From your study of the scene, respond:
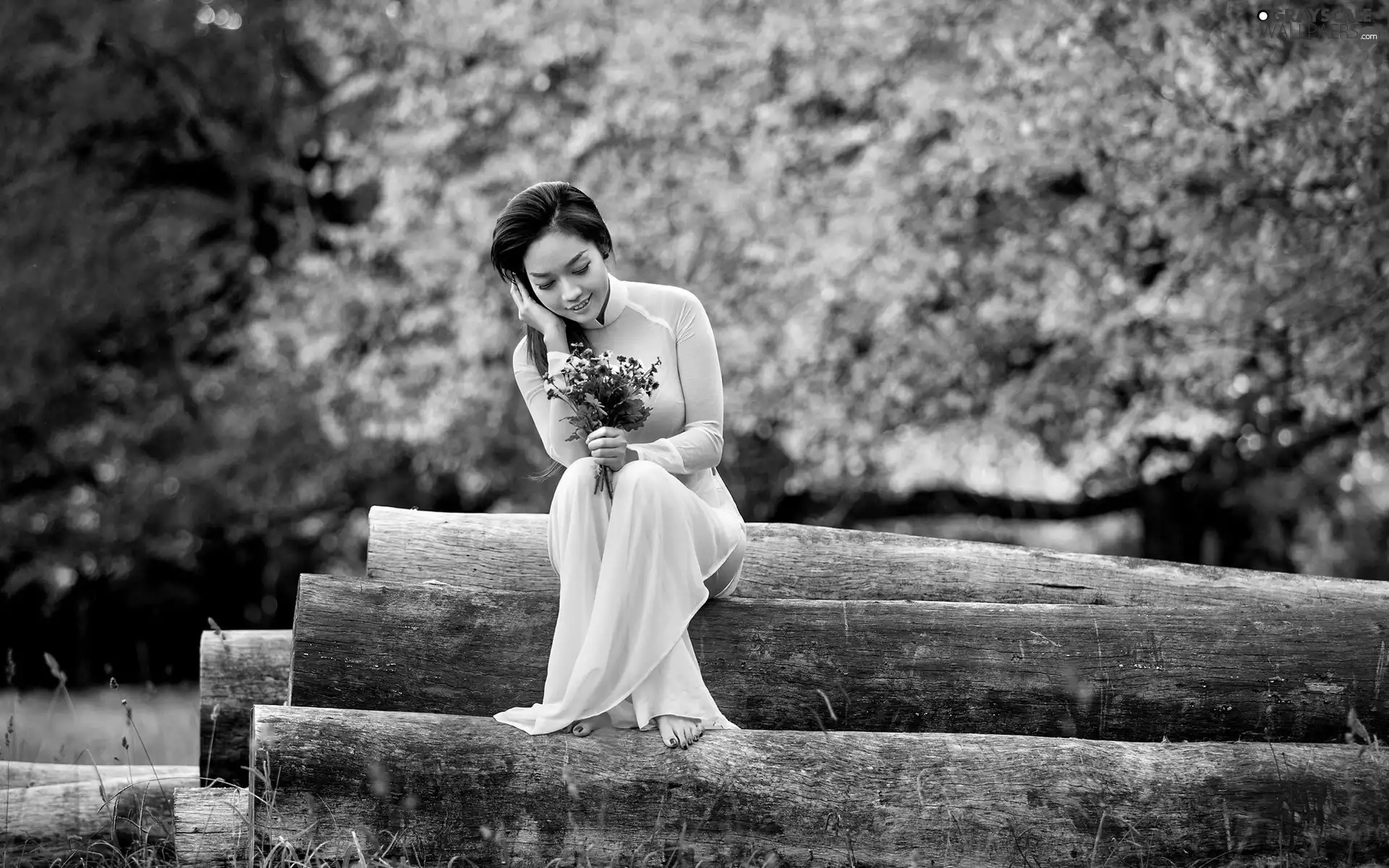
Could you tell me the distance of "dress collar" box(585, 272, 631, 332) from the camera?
4582mm

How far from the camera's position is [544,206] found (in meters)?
4.28

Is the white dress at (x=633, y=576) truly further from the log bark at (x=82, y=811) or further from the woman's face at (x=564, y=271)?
the log bark at (x=82, y=811)

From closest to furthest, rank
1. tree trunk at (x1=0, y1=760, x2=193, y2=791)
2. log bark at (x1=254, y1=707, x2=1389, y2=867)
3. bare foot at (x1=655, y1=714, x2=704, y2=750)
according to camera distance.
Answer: log bark at (x1=254, y1=707, x2=1389, y2=867), bare foot at (x1=655, y1=714, x2=704, y2=750), tree trunk at (x1=0, y1=760, x2=193, y2=791)

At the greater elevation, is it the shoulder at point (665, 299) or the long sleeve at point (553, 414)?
the shoulder at point (665, 299)

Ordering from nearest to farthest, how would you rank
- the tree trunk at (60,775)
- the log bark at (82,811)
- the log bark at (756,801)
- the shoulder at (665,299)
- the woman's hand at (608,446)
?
1. the log bark at (756,801)
2. the woman's hand at (608,446)
3. the log bark at (82,811)
4. the shoulder at (665,299)
5. the tree trunk at (60,775)

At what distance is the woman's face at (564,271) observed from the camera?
4297 millimetres

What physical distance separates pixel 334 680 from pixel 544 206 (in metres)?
1.63

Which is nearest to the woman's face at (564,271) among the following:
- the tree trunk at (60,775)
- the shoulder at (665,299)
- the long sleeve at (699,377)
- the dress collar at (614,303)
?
the dress collar at (614,303)

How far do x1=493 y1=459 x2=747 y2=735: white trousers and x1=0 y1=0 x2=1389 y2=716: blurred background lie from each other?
12.7 feet

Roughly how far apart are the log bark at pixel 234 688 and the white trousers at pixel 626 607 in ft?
5.63

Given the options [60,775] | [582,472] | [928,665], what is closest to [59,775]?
[60,775]

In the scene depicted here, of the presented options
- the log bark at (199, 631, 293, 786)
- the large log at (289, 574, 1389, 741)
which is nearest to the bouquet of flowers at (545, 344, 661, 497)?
the large log at (289, 574, 1389, 741)

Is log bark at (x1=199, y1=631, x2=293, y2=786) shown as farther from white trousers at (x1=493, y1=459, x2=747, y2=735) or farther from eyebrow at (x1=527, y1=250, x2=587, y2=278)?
eyebrow at (x1=527, y1=250, x2=587, y2=278)

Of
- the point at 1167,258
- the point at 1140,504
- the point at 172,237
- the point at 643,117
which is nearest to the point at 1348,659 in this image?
the point at 1167,258
